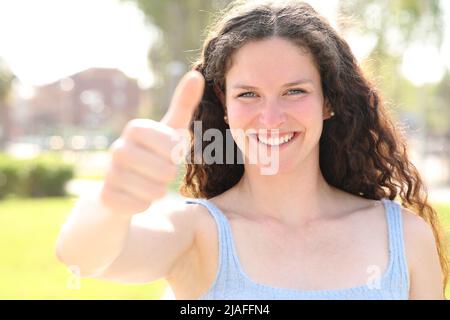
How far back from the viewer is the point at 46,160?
15.9m

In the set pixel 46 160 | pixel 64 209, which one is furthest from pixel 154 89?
pixel 64 209

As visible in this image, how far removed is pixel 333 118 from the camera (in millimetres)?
2457

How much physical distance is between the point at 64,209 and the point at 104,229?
450 inches

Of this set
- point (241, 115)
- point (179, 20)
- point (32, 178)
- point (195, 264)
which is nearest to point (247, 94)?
point (241, 115)

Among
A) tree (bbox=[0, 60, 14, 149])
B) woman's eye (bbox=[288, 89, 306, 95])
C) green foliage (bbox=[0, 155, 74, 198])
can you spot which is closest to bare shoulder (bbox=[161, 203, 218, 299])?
woman's eye (bbox=[288, 89, 306, 95])

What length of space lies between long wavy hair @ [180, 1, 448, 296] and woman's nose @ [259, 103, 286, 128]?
9.8 inches

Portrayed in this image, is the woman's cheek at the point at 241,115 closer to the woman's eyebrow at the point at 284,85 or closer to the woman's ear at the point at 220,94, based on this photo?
the woman's eyebrow at the point at 284,85

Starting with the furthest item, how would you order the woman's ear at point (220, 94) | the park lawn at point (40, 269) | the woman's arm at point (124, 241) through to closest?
the park lawn at point (40, 269) → the woman's ear at point (220, 94) → the woman's arm at point (124, 241)

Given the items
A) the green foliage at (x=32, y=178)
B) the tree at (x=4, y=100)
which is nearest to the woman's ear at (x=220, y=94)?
the green foliage at (x=32, y=178)

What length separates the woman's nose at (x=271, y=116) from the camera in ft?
6.45

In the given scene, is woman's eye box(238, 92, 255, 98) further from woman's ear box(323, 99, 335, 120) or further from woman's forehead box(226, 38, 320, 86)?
woman's ear box(323, 99, 335, 120)

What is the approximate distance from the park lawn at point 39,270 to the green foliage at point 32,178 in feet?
11.8

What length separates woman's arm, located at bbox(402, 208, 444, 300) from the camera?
208 centimetres

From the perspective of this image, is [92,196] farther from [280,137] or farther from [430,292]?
[430,292]
